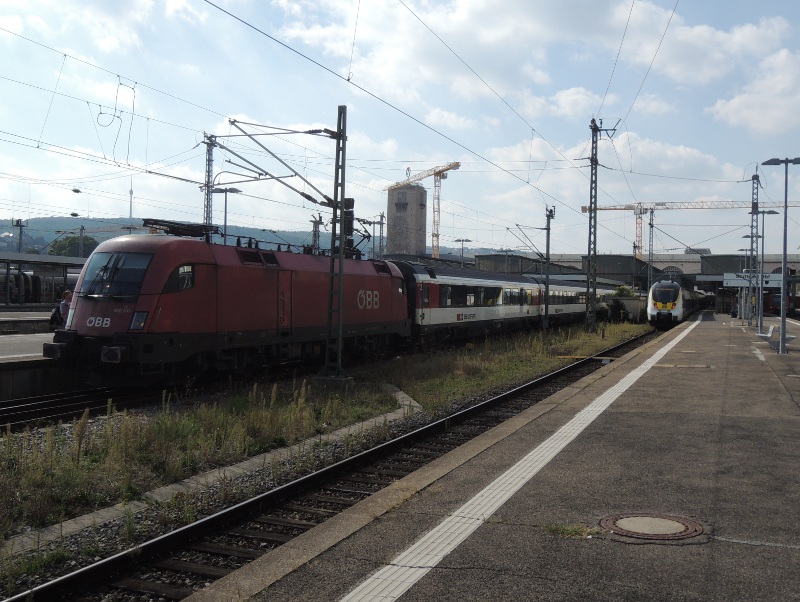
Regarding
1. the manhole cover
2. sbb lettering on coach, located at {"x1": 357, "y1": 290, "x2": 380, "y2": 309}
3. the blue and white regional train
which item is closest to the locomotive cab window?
sbb lettering on coach, located at {"x1": 357, "y1": 290, "x2": 380, "y2": 309}

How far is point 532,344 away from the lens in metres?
28.1

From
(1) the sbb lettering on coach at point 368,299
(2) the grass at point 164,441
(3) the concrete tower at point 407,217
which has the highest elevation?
(3) the concrete tower at point 407,217

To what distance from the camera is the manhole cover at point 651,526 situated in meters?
6.25

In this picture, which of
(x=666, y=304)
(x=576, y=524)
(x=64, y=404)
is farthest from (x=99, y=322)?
(x=666, y=304)

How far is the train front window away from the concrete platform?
24.6 ft

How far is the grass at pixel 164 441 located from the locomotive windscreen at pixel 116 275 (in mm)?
2497

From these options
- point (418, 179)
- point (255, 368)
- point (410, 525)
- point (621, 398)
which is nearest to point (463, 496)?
point (410, 525)

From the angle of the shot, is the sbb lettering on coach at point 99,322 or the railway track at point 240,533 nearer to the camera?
the railway track at point 240,533

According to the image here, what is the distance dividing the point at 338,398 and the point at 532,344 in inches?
597

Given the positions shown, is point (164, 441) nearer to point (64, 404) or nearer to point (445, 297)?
point (64, 404)

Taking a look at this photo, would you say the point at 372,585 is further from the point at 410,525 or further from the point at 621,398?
the point at 621,398

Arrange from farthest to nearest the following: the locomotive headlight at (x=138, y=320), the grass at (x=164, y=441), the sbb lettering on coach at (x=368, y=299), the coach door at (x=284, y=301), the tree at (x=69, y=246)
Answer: the tree at (x=69, y=246) < the sbb lettering on coach at (x=368, y=299) < the coach door at (x=284, y=301) < the locomotive headlight at (x=138, y=320) < the grass at (x=164, y=441)

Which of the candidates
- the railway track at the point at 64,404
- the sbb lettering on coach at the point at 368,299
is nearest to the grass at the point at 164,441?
the railway track at the point at 64,404

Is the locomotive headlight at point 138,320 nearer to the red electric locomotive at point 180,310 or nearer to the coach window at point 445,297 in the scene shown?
the red electric locomotive at point 180,310
